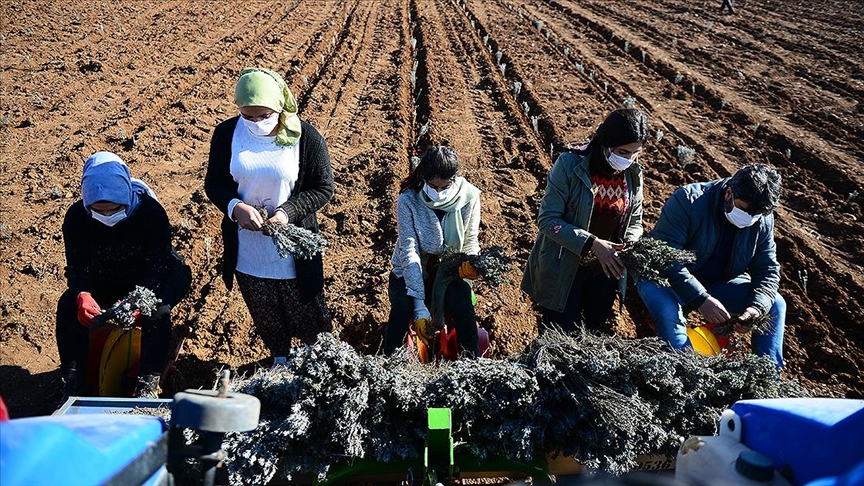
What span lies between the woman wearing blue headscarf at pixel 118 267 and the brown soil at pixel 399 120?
62 centimetres

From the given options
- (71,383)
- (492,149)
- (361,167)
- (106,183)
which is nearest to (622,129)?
(106,183)

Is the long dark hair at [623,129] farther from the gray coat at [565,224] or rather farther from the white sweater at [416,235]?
the white sweater at [416,235]

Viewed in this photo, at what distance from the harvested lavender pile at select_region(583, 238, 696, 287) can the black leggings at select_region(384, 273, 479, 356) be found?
848mm

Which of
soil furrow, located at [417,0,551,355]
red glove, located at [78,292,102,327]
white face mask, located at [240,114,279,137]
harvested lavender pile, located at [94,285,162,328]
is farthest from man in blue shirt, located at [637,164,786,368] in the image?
red glove, located at [78,292,102,327]

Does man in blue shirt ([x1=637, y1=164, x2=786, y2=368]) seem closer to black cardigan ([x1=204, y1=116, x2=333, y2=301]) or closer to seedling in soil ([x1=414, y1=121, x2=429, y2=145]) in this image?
black cardigan ([x1=204, y1=116, x2=333, y2=301])

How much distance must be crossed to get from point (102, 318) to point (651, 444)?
103 inches

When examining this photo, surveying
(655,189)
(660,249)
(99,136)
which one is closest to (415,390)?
(660,249)

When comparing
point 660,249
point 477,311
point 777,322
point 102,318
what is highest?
point 660,249

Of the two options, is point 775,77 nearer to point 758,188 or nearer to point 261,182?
point 758,188

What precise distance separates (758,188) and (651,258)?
2.00 feet

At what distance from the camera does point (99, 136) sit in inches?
300

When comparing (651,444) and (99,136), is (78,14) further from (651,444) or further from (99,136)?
(651,444)

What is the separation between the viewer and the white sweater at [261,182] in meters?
3.44

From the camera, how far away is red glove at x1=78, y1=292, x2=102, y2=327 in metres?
3.38
